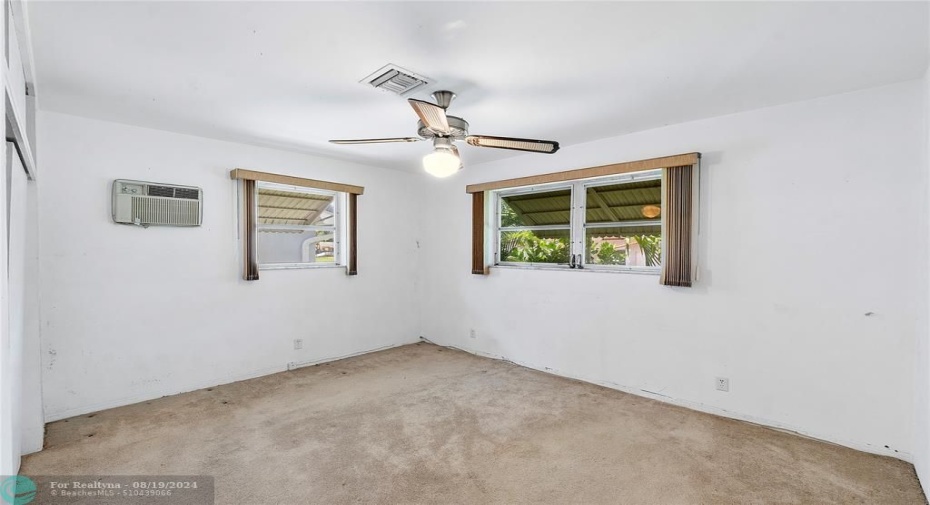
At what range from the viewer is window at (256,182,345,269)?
13.8 feet

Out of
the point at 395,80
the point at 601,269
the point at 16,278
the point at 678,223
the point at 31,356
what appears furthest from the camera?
the point at 601,269

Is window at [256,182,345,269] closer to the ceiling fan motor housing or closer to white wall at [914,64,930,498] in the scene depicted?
the ceiling fan motor housing

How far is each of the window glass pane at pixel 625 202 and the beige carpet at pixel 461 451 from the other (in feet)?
5.18

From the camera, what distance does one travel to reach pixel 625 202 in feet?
12.3

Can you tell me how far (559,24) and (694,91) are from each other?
4.26 ft

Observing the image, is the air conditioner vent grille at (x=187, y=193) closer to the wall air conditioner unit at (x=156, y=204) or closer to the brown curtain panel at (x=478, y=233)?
the wall air conditioner unit at (x=156, y=204)

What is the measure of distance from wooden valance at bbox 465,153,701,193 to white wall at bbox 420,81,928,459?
11 centimetres

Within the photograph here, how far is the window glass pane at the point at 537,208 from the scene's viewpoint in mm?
4172

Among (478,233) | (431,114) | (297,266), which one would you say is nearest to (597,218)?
(478,233)

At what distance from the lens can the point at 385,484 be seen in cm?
→ 222

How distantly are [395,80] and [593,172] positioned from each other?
2080 mm

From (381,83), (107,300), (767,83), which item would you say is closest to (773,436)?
(767,83)

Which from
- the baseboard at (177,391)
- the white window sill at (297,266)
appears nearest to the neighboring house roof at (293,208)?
the white window sill at (297,266)

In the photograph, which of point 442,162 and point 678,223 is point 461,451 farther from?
point 678,223
